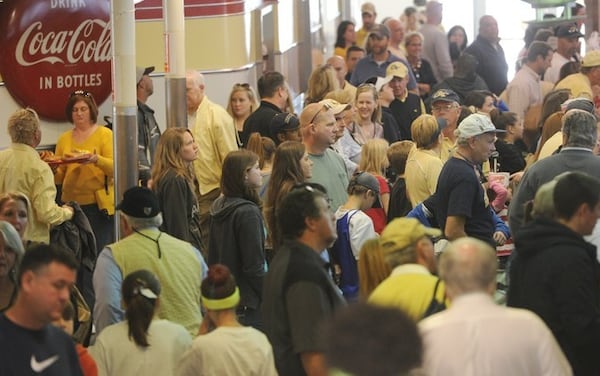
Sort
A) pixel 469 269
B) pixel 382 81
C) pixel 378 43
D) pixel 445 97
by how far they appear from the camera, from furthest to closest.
→ pixel 378 43, pixel 382 81, pixel 445 97, pixel 469 269

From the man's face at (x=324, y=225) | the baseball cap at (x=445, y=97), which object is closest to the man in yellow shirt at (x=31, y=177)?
the baseball cap at (x=445, y=97)

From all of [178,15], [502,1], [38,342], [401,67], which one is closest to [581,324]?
[38,342]

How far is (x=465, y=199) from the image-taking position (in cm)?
933

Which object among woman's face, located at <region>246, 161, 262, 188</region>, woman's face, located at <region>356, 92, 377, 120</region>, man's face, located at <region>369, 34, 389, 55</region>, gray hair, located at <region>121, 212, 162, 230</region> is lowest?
gray hair, located at <region>121, 212, 162, 230</region>

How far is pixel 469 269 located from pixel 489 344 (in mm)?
326

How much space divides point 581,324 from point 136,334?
204 cm

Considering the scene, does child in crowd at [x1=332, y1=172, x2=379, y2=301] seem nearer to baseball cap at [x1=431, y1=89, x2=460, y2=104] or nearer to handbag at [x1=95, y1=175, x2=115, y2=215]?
handbag at [x1=95, y1=175, x2=115, y2=215]

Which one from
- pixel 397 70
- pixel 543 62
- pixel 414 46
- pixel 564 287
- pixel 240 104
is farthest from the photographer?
pixel 414 46

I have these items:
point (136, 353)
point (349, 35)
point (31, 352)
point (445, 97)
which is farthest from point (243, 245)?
point (349, 35)

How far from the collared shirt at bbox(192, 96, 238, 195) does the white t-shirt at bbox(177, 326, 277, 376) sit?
536 cm

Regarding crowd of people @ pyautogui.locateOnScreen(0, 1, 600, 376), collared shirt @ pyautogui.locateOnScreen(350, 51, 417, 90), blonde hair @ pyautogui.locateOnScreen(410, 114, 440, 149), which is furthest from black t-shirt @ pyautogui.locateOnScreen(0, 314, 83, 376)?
collared shirt @ pyautogui.locateOnScreen(350, 51, 417, 90)

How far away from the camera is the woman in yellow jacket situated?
11688mm

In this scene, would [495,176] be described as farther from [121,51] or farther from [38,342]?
[38,342]

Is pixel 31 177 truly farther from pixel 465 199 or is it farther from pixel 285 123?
pixel 465 199
